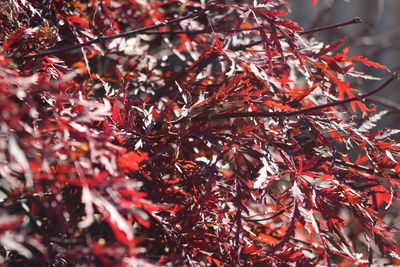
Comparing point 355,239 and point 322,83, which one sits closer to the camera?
point 322,83

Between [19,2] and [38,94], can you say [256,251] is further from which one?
[19,2]

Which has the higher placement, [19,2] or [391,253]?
[19,2]

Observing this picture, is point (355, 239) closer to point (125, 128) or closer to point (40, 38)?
point (125, 128)

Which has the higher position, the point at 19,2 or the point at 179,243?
the point at 19,2

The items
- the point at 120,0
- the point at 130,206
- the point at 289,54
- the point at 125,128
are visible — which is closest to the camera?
the point at 130,206

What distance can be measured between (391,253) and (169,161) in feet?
1.99

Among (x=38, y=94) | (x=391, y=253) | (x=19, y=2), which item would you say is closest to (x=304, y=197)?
(x=391, y=253)

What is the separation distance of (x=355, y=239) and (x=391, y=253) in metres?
1.00

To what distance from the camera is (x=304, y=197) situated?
0.98 meters

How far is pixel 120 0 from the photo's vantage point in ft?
4.95

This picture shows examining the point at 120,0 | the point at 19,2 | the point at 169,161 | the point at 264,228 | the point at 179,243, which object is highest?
the point at 19,2

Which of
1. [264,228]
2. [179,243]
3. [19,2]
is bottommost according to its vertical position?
[264,228]

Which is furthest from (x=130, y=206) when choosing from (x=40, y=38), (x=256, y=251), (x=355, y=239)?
(x=355, y=239)

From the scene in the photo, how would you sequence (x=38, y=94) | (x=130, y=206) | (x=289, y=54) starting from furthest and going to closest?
(x=289, y=54), (x=38, y=94), (x=130, y=206)
